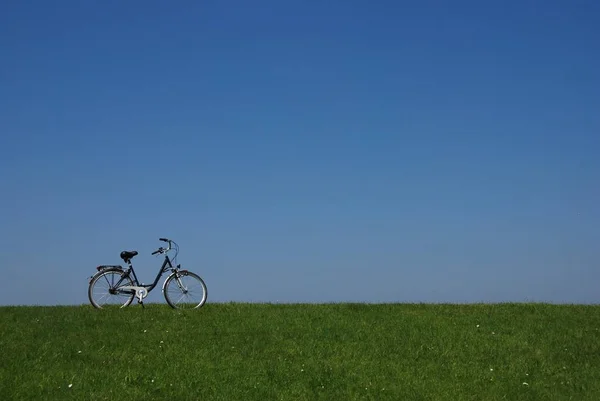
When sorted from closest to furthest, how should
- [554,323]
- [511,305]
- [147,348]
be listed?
[147,348]
[554,323]
[511,305]

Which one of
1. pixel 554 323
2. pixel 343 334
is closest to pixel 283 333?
pixel 343 334

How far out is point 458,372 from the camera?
17.7 m

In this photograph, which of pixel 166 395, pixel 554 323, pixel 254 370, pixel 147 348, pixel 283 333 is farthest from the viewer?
pixel 554 323

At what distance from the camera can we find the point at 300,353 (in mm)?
18438

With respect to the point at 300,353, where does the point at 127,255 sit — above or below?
above

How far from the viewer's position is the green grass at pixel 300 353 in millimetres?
16297

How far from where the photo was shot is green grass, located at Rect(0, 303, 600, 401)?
1630 centimetres

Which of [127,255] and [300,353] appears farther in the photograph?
[127,255]

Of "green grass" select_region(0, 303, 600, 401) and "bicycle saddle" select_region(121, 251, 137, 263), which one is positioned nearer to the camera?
"green grass" select_region(0, 303, 600, 401)

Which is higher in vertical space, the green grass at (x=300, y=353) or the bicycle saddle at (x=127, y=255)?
the bicycle saddle at (x=127, y=255)

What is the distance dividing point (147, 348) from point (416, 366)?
681 centimetres

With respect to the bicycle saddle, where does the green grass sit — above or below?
below

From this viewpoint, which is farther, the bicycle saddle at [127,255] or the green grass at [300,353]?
the bicycle saddle at [127,255]

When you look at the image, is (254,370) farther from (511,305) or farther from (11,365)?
(511,305)
